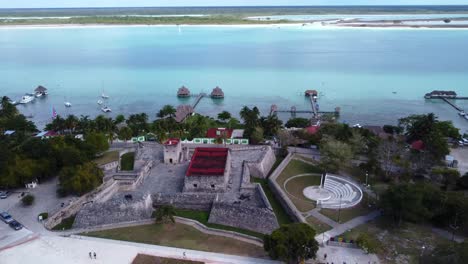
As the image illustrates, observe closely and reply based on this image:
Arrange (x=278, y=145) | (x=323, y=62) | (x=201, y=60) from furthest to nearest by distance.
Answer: (x=201, y=60) < (x=323, y=62) < (x=278, y=145)

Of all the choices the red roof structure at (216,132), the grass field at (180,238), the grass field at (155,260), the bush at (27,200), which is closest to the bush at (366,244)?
the grass field at (180,238)

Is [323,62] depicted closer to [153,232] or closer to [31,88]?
[31,88]

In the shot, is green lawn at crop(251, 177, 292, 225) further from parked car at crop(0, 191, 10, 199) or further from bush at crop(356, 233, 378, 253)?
parked car at crop(0, 191, 10, 199)

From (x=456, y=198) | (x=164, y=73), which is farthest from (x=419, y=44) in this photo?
(x=456, y=198)

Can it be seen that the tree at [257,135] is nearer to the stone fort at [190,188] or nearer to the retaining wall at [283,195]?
the stone fort at [190,188]

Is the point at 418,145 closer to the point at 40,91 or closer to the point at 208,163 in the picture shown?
the point at 208,163

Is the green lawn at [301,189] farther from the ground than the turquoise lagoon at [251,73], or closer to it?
closer to it

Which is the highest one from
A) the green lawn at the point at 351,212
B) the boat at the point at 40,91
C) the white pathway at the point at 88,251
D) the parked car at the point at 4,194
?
the boat at the point at 40,91
